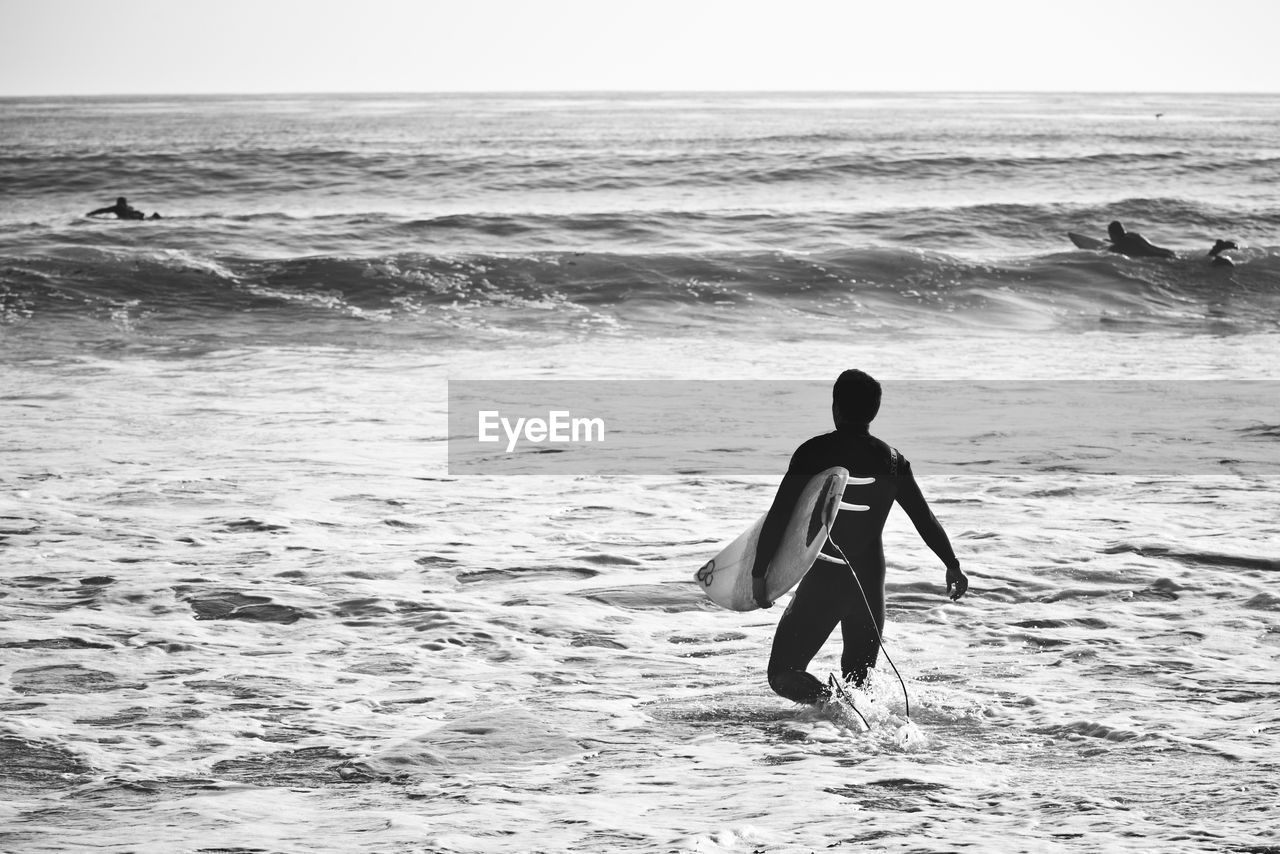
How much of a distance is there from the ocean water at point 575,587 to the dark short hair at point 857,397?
976mm

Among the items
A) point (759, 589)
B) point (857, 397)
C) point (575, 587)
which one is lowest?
point (575, 587)

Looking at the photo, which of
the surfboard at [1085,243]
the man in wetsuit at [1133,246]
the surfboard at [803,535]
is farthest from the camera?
the surfboard at [1085,243]

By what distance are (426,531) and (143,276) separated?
13.9 meters

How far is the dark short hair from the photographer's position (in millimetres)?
4621

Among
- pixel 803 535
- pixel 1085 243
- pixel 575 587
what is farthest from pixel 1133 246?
pixel 803 535

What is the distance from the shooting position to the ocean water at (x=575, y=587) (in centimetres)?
391

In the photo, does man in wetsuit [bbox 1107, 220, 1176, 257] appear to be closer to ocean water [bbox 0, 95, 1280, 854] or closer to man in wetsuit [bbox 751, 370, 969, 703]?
ocean water [bbox 0, 95, 1280, 854]

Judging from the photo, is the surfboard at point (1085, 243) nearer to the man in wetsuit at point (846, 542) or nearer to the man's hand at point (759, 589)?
the man in wetsuit at point (846, 542)

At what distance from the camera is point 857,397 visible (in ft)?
15.2

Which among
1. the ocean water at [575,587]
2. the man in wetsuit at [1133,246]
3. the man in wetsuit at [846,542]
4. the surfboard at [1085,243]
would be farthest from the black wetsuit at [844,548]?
the surfboard at [1085,243]

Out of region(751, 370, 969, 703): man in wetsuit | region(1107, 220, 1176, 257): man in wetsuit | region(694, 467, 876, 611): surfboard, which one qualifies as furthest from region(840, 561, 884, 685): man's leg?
region(1107, 220, 1176, 257): man in wetsuit

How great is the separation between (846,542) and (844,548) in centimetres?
2

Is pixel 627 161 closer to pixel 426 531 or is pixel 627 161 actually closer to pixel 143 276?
pixel 143 276

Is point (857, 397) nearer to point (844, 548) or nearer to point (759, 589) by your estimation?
point (844, 548)
